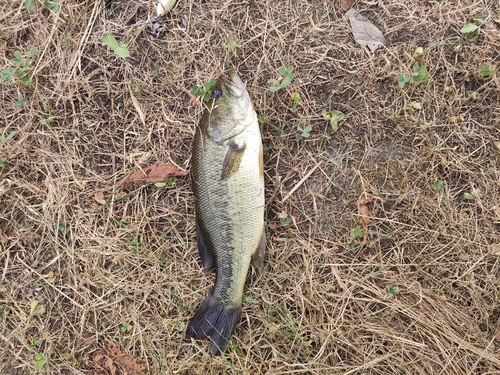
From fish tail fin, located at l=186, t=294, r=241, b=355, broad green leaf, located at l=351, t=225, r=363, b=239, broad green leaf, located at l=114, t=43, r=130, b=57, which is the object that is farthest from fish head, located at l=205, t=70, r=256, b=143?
fish tail fin, located at l=186, t=294, r=241, b=355

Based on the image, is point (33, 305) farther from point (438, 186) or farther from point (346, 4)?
point (346, 4)

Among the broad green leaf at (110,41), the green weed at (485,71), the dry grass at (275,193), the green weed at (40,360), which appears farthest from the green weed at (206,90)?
the green weed at (40,360)

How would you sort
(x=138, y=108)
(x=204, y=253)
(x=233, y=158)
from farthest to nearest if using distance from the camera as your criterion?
1. (x=138, y=108)
2. (x=204, y=253)
3. (x=233, y=158)

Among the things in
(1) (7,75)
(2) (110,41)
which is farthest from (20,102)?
(2) (110,41)

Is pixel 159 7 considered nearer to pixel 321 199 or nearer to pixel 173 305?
pixel 321 199

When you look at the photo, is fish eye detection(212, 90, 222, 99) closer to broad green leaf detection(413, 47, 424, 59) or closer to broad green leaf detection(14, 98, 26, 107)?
broad green leaf detection(413, 47, 424, 59)
